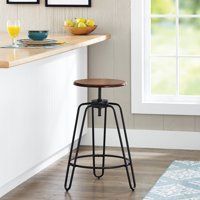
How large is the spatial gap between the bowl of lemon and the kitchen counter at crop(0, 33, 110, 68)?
73mm

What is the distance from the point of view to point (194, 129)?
6.48 metres

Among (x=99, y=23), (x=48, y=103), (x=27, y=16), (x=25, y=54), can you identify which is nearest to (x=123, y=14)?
(x=99, y=23)

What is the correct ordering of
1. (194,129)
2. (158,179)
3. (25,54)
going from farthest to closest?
(194,129) → (158,179) → (25,54)

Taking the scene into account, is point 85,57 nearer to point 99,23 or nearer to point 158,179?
point 99,23

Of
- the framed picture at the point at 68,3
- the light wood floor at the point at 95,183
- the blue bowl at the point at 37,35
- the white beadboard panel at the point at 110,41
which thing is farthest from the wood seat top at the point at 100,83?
the framed picture at the point at 68,3

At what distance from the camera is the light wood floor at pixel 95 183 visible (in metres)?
5.10

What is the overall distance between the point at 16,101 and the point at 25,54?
13.0 inches

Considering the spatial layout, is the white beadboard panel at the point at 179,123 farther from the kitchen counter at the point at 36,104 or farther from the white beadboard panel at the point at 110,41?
the kitchen counter at the point at 36,104

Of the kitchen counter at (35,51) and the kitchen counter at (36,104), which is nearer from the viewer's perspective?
the kitchen counter at (35,51)

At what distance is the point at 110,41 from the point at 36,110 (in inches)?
56.4

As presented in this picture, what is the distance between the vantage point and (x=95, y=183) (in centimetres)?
543

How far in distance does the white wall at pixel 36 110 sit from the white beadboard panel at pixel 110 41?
0.22 metres

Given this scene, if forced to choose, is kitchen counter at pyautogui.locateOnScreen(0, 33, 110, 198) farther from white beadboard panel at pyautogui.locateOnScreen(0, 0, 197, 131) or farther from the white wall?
white beadboard panel at pyautogui.locateOnScreen(0, 0, 197, 131)

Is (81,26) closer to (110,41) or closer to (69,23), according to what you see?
(69,23)
